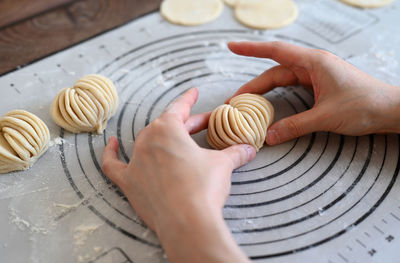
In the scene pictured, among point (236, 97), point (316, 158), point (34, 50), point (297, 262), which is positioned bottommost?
point (297, 262)

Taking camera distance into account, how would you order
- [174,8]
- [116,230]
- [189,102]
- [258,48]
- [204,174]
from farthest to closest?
[174,8]
[258,48]
[189,102]
[116,230]
[204,174]

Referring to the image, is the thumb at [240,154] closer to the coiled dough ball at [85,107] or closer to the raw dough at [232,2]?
the coiled dough ball at [85,107]

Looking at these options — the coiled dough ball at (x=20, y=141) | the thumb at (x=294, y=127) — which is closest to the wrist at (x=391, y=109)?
the thumb at (x=294, y=127)

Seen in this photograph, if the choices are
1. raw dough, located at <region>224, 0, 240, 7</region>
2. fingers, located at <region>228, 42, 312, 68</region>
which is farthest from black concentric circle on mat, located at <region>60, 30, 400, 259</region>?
raw dough, located at <region>224, 0, 240, 7</region>

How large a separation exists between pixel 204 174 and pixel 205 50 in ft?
2.45

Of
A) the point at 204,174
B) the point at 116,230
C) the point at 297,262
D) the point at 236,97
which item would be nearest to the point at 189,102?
the point at 236,97

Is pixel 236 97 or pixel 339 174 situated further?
pixel 236 97

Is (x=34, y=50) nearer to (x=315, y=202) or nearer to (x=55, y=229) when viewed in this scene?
(x=55, y=229)

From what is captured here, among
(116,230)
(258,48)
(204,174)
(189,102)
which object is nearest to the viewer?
(204,174)

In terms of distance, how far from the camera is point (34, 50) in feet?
4.59

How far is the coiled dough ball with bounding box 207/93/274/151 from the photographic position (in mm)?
1020

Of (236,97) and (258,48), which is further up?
(258,48)

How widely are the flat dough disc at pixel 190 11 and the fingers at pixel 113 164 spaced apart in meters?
0.70

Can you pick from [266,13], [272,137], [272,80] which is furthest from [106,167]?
[266,13]
